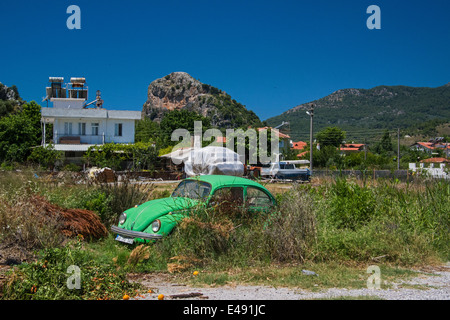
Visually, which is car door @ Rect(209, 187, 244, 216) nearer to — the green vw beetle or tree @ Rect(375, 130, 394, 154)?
the green vw beetle

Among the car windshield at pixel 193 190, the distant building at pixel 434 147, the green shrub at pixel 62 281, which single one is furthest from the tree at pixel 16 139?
the distant building at pixel 434 147

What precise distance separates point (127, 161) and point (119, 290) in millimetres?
37631

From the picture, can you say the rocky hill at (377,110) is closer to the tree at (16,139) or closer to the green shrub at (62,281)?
the tree at (16,139)

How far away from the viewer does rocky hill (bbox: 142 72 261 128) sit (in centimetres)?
12244

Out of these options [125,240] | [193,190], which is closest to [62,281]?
[125,240]

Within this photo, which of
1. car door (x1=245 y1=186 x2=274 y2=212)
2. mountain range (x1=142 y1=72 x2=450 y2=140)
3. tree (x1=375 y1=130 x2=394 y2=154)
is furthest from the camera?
mountain range (x1=142 y1=72 x2=450 y2=140)

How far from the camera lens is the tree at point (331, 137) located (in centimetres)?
9175

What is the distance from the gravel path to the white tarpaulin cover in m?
23.9

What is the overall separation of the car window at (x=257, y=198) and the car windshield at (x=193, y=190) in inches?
35.4

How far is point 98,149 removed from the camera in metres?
40.6

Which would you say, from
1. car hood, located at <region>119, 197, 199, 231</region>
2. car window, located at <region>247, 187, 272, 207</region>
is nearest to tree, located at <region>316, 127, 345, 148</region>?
car window, located at <region>247, 187, 272, 207</region>

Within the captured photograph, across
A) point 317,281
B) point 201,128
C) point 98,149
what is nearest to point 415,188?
point 317,281

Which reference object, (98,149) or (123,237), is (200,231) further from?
(98,149)

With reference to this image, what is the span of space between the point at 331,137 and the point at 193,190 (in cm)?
8713
